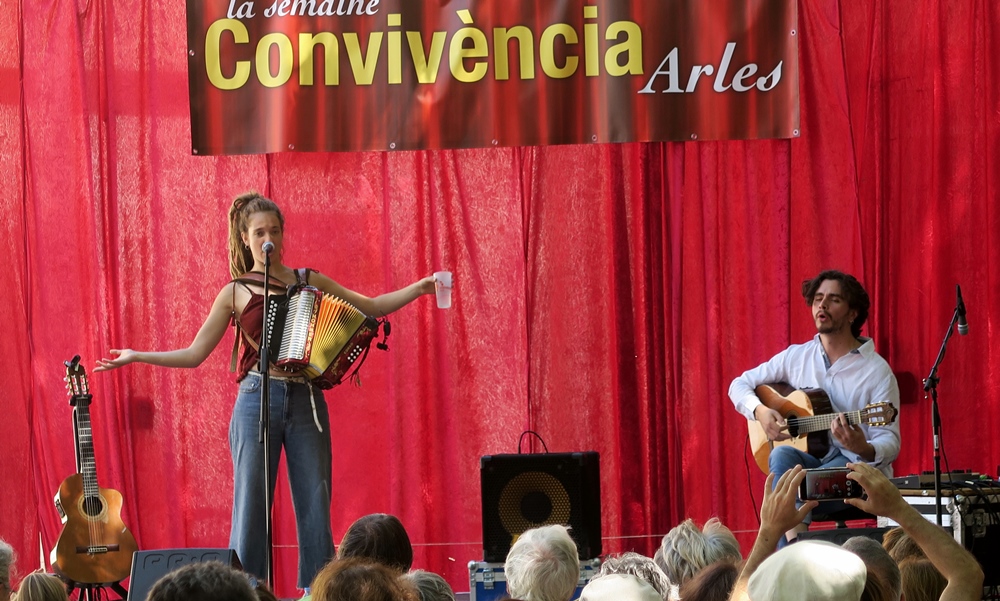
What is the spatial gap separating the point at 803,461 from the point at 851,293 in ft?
2.74

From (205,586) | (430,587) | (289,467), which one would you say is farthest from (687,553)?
(289,467)

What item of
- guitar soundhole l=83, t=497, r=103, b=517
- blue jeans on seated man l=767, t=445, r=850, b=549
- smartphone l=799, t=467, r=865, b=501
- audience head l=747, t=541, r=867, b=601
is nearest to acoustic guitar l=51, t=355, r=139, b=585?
guitar soundhole l=83, t=497, r=103, b=517

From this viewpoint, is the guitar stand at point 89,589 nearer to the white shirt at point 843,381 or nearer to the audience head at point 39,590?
the audience head at point 39,590

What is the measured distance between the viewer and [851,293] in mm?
5746

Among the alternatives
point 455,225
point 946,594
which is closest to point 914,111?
point 455,225

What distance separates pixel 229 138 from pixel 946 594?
4.93 m

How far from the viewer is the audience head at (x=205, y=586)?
1.95 m

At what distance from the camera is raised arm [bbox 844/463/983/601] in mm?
2275

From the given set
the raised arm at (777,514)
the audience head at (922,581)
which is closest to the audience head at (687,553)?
the audience head at (922,581)

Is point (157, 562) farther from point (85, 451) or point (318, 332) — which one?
point (85, 451)

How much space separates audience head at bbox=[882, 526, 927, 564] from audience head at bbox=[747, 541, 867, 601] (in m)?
1.29

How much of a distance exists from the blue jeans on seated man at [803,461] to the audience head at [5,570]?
317 centimetres

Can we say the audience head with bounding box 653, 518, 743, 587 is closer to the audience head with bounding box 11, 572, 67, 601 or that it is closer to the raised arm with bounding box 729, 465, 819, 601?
the raised arm with bounding box 729, 465, 819, 601

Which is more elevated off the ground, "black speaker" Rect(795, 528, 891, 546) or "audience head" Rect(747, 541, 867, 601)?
"audience head" Rect(747, 541, 867, 601)
